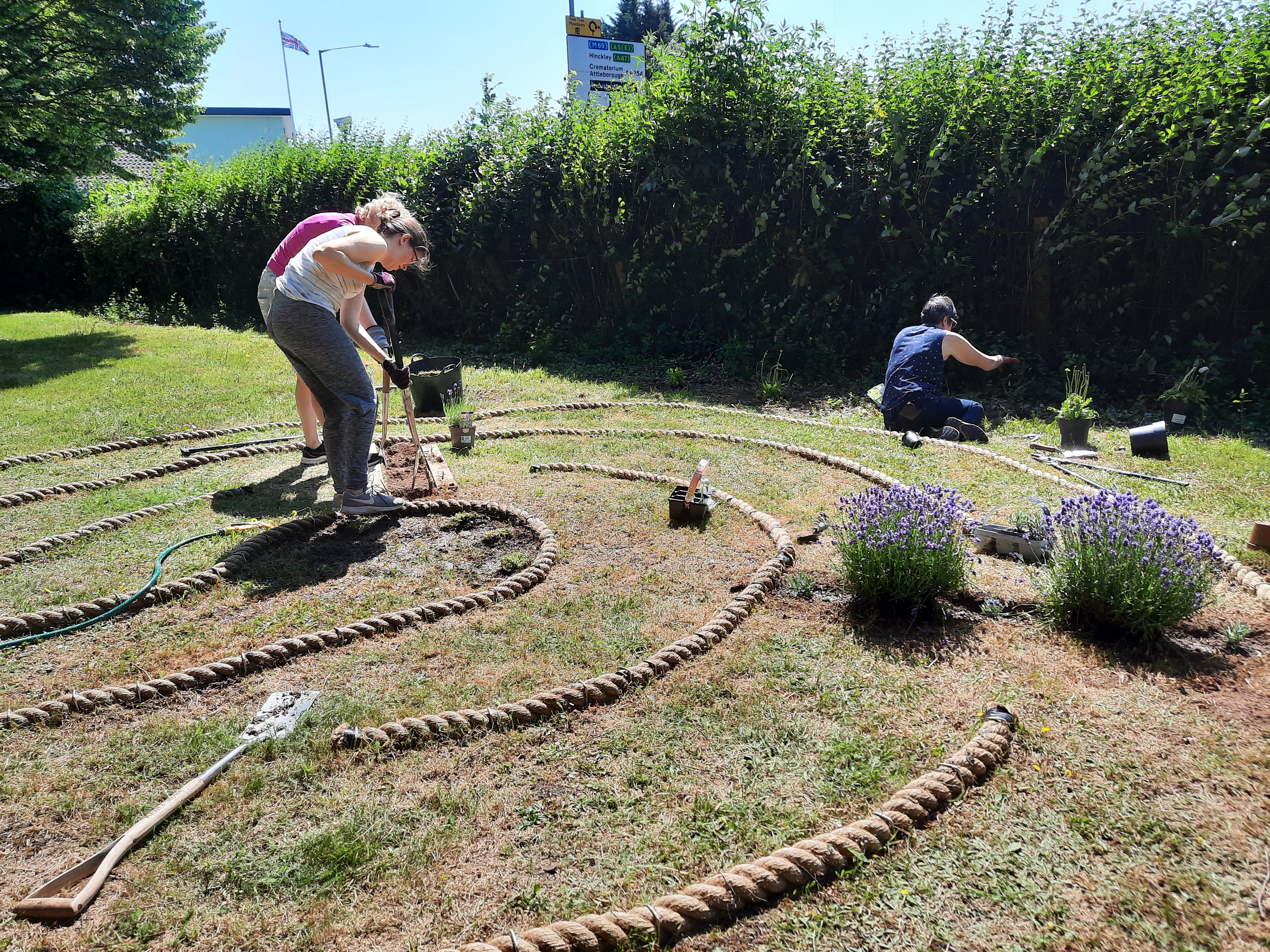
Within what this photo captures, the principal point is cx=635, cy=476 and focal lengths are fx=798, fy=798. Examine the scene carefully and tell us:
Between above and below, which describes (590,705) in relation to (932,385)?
below

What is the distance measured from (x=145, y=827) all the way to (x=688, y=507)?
3038mm

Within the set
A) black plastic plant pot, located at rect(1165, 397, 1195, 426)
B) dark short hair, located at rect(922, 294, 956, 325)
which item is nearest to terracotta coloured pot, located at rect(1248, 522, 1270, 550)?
black plastic plant pot, located at rect(1165, 397, 1195, 426)

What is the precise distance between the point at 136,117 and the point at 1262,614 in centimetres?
1393

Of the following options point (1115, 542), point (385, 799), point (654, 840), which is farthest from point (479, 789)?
point (1115, 542)

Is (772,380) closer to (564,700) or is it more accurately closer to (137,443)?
(137,443)

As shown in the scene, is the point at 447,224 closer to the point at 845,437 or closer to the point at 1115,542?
the point at 845,437

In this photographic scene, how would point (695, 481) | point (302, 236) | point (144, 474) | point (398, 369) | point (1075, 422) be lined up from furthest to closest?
point (1075, 422) → point (144, 474) → point (302, 236) → point (398, 369) → point (695, 481)

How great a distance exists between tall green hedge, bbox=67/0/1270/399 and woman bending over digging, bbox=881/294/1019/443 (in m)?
1.92

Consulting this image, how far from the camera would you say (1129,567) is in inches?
121

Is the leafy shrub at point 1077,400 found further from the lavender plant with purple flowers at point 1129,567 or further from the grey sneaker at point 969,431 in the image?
the lavender plant with purple flowers at point 1129,567

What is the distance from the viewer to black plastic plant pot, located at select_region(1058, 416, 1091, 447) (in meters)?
5.98

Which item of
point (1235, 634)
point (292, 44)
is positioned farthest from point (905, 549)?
point (292, 44)

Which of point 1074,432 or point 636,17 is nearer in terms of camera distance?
point 1074,432

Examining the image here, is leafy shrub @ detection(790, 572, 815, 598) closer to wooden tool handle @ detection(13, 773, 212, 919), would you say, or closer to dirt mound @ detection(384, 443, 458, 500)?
dirt mound @ detection(384, 443, 458, 500)
